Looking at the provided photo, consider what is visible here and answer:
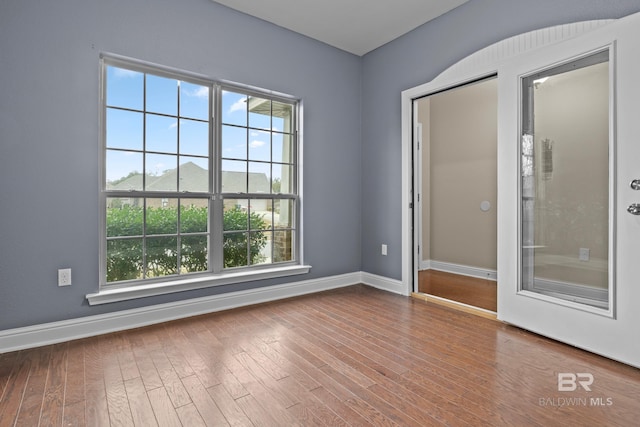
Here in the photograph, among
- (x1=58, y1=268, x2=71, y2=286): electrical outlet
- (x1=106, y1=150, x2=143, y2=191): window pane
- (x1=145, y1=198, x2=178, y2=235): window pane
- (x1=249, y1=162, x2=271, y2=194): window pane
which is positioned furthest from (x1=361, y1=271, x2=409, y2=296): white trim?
(x1=58, y1=268, x2=71, y2=286): electrical outlet

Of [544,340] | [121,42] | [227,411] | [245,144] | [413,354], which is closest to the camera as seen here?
[227,411]

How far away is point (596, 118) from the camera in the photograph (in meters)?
2.27

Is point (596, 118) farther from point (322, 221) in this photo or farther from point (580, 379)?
point (322, 221)

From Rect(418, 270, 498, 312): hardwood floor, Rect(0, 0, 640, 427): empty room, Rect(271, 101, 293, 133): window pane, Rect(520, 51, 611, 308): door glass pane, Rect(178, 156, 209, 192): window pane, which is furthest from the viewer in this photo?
Rect(271, 101, 293, 133): window pane

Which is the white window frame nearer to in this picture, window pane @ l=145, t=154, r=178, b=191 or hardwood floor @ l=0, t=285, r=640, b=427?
window pane @ l=145, t=154, r=178, b=191

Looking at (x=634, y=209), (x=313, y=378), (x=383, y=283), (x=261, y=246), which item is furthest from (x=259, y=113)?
(x=634, y=209)

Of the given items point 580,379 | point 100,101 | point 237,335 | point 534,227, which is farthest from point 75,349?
point 534,227

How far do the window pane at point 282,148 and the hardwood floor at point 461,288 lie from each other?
209 centimetres

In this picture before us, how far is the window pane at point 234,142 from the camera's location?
3184mm

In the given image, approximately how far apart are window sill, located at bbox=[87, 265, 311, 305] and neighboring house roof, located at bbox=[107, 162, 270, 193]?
0.79 metres

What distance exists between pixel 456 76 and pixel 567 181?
135cm

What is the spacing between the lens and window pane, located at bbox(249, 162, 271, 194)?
3.37m

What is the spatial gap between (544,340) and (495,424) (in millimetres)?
1210

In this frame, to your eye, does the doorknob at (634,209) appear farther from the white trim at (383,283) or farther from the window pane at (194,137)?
the window pane at (194,137)
